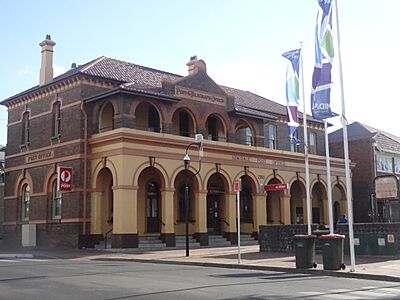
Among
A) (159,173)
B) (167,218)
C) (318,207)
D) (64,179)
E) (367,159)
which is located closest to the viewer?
(64,179)

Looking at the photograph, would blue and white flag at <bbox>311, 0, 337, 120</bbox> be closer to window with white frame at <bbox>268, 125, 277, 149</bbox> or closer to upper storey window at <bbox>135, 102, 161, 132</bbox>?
upper storey window at <bbox>135, 102, 161, 132</bbox>

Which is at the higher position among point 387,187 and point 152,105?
point 152,105

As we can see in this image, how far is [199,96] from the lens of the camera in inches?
1344

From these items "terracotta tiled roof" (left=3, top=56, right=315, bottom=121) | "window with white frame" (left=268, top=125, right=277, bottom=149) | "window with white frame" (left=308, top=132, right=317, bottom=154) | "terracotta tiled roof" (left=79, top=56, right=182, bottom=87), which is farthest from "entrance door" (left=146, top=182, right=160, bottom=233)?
"window with white frame" (left=308, top=132, right=317, bottom=154)

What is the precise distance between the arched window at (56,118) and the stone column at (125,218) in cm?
664

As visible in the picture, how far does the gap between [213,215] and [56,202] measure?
9.81 metres

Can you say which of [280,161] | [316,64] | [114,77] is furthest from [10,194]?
[316,64]

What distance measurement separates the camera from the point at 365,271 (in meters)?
17.2

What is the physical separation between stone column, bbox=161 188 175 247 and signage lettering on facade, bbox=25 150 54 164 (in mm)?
7576

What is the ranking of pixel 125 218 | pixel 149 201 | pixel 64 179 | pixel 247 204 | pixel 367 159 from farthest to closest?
pixel 367 159 → pixel 247 204 → pixel 149 201 → pixel 64 179 → pixel 125 218

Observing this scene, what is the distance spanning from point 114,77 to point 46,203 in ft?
27.5

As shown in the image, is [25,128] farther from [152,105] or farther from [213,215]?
[213,215]

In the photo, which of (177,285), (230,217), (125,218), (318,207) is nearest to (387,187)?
(230,217)

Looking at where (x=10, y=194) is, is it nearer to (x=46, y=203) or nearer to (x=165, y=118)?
(x=46, y=203)
